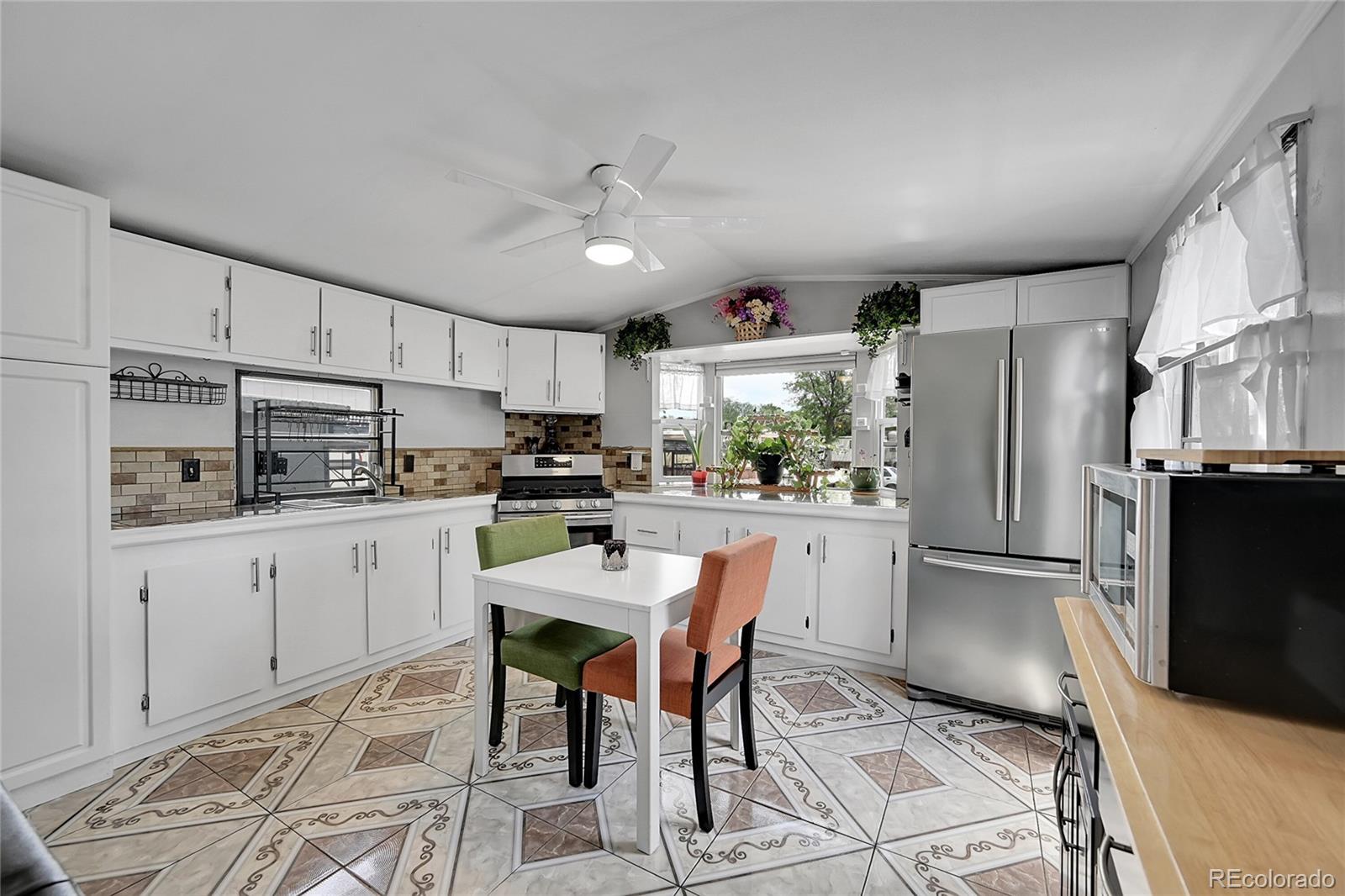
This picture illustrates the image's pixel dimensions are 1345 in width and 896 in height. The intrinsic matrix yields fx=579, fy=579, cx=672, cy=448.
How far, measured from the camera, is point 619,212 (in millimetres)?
2199

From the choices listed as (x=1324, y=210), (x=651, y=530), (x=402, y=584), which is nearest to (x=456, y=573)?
(x=402, y=584)

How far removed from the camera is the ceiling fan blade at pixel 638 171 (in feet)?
5.88

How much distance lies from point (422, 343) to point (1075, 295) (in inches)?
147

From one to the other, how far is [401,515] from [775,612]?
2.27m

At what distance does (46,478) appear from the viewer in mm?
2008

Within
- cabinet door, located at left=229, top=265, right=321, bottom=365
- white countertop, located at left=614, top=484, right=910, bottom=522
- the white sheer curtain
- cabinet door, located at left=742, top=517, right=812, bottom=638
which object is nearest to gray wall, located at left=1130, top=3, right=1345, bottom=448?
the white sheer curtain

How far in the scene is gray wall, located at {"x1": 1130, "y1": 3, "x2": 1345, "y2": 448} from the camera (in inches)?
49.0

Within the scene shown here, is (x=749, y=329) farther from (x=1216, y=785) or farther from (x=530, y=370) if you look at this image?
(x=1216, y=785)

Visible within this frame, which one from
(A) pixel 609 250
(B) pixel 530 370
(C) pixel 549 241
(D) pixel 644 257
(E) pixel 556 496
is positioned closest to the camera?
(A) pixel 609 250

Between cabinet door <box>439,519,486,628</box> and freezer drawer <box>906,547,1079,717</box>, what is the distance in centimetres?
252

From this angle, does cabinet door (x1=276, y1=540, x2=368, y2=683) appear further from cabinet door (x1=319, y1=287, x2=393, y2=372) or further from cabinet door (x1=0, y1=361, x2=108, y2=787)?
cabinet door (x1=319, y1=287, x2=393, y2=372)

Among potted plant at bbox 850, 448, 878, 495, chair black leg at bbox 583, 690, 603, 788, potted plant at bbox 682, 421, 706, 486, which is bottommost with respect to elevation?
chair black leg at bbox 583, 690, 603, 788

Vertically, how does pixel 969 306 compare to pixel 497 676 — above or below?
above

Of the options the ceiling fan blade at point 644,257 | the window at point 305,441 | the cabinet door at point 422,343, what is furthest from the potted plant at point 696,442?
the window at point 305,441
